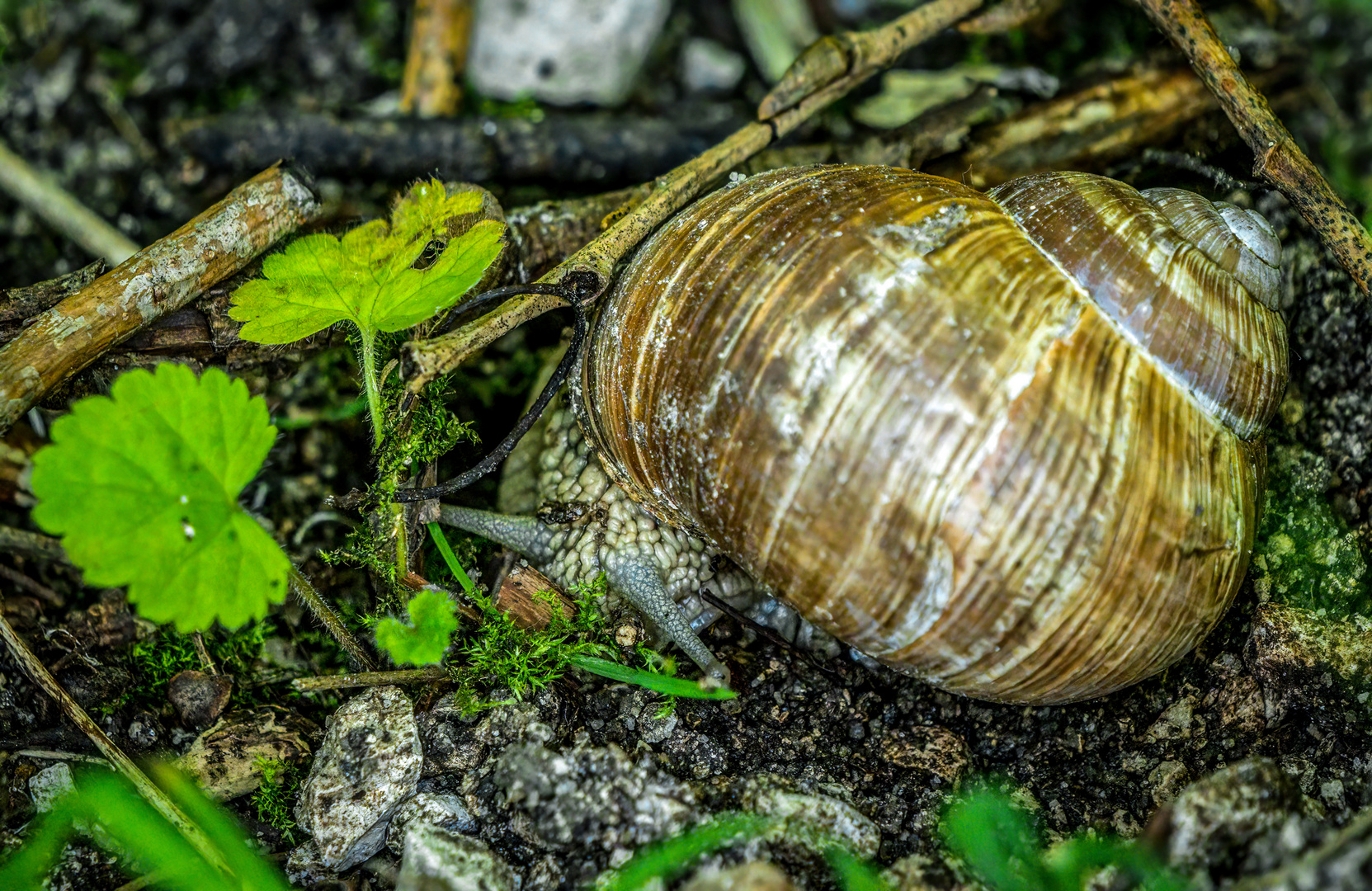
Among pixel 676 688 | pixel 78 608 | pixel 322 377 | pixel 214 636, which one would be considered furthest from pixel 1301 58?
pixel 78 608

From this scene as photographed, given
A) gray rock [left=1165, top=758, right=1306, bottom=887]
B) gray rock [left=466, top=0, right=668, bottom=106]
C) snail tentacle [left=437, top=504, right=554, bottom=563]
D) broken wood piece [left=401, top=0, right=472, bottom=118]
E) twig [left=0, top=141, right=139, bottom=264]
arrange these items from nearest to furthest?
gray rock [left=1165, top=758, right=1306, bottom=887], snail tentacle [left=437, top=504, right=554, bottom=563], twig [left=0, top=141, right=139, bottom=264], broken wood piece [left=401, top=0, right=472, bottom=118], gray rock [left=466, top=0, right=668, bottom=106]

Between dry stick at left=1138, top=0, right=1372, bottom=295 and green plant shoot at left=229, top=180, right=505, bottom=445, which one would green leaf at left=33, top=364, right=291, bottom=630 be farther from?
dry stick at left=1138, top=0, right=1372, bottom=295

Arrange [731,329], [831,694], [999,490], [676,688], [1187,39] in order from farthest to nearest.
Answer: [1187,39]
[831,694]
[676,688]
[731,329]
[999,490]

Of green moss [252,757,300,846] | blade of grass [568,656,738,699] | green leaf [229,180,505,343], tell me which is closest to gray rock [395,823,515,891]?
green moss [252,757,300,846]

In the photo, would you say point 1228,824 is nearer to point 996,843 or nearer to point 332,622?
point 996,843

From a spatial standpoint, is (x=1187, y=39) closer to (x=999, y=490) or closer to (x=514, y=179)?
(x=999, y=490)

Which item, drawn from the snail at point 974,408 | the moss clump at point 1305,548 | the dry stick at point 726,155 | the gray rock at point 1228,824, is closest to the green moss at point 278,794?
the dry stick at point 726,155
